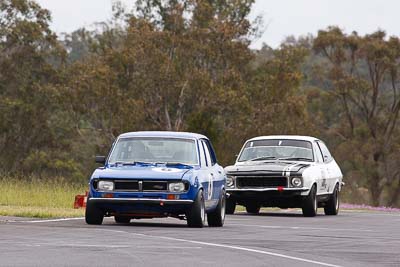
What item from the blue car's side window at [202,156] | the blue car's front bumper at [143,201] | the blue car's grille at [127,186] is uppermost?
the blue car's side window at [202,156]

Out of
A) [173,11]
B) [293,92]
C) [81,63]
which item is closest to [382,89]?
[293,92]

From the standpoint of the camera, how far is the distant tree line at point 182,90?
6938cm

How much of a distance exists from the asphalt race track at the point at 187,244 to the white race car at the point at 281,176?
4336 millimetres

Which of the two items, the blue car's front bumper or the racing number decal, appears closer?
the blue car's front bumper

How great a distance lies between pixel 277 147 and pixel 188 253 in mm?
13880

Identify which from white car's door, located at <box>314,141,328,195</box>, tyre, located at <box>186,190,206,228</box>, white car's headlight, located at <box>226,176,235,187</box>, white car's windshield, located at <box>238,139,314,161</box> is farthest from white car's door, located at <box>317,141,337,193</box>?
tyre, located at <box>186,190,206,228</box>

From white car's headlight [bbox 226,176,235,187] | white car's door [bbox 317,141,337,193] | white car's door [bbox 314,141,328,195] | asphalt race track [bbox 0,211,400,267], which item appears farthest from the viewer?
white car's door [bbox 317,141,337,193]

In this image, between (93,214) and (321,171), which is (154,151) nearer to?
(93,214)

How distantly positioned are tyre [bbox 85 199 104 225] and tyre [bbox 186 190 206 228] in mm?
1394

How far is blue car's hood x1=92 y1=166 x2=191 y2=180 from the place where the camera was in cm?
1912

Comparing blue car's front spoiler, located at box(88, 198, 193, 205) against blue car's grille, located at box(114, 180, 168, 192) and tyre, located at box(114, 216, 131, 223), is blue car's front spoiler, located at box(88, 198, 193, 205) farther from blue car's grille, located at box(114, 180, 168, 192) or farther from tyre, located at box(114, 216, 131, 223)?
tyre, located at box(114, 216, 131, 223)

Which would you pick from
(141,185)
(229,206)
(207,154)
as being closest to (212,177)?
(207,154)

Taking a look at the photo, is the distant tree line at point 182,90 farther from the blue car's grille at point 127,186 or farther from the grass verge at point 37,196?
the blue car's grille at point 127,186

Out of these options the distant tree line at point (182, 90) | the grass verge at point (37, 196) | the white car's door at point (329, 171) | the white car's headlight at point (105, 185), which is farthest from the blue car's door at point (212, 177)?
the distant tree line at point (182, 90)
